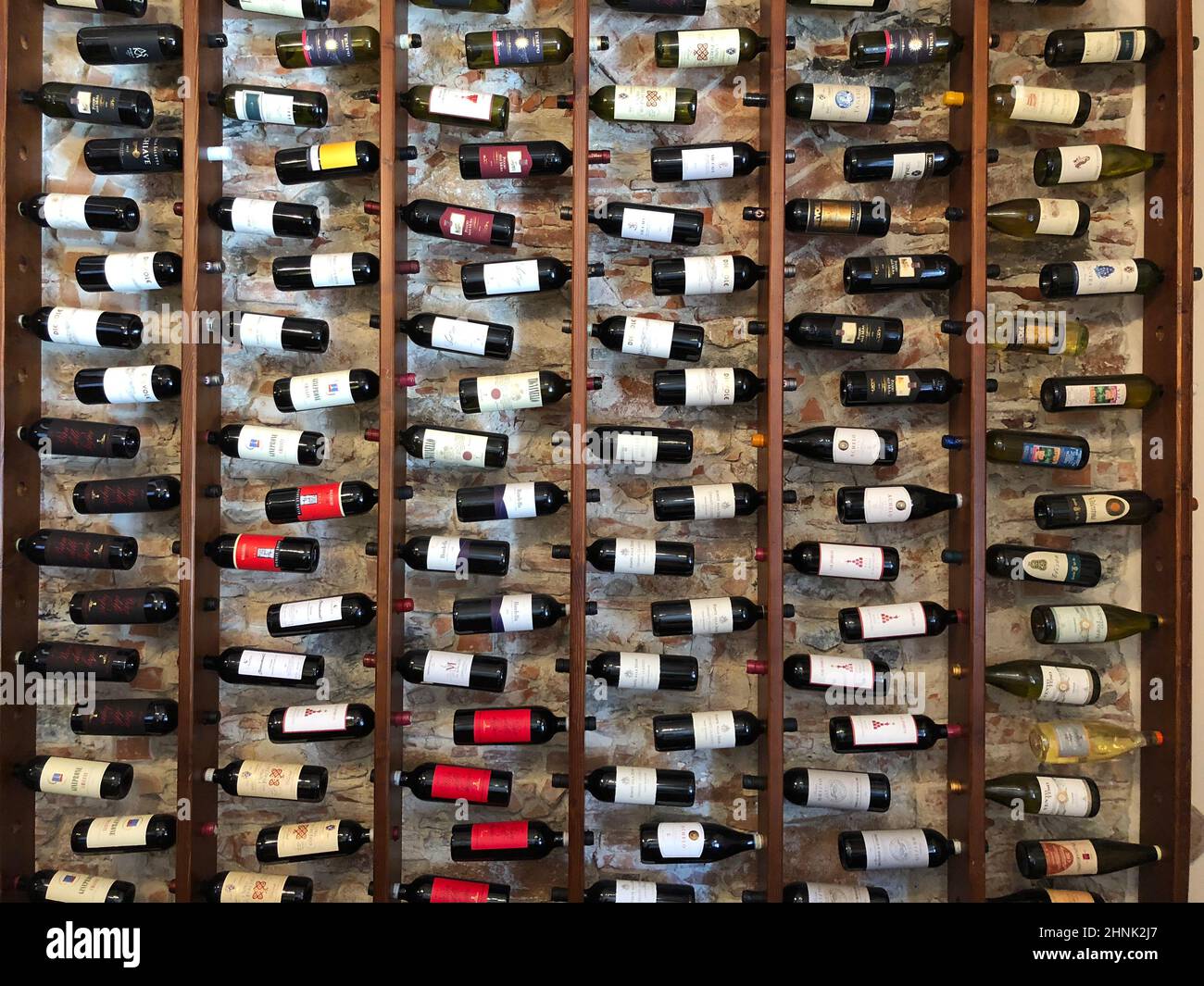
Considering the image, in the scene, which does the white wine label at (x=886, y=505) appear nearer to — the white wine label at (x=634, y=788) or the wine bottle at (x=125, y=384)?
the white wine label at (x=634, y=788)

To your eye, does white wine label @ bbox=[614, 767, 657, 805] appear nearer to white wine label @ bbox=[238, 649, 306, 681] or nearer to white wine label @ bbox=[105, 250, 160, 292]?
white wine label @ bbox=[238, 649, 306, 681]

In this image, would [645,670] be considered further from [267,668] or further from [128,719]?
[128,719]

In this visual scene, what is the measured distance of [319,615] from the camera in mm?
1921

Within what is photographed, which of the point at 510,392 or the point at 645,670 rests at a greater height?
the point at 510,392

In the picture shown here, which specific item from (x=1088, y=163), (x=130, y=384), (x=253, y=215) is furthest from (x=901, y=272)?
(x=130, y=384)

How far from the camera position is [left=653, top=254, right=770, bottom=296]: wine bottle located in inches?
74.3

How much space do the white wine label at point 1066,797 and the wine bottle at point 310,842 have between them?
159cm

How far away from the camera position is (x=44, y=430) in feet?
6.51

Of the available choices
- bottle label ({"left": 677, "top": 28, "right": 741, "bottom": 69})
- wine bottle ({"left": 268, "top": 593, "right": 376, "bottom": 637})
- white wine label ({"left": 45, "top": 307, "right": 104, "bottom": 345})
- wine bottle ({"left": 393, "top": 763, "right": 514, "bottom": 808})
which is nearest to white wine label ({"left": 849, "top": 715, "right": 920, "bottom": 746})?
wine bottle ({"left": 393, "top": 763, "right": 514, "bottom": 808})

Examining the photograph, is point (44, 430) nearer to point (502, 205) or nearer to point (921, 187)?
point (502, 205)

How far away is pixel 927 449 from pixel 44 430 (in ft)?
6.93

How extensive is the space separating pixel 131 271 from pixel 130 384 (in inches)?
10.4

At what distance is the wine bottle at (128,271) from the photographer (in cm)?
195
